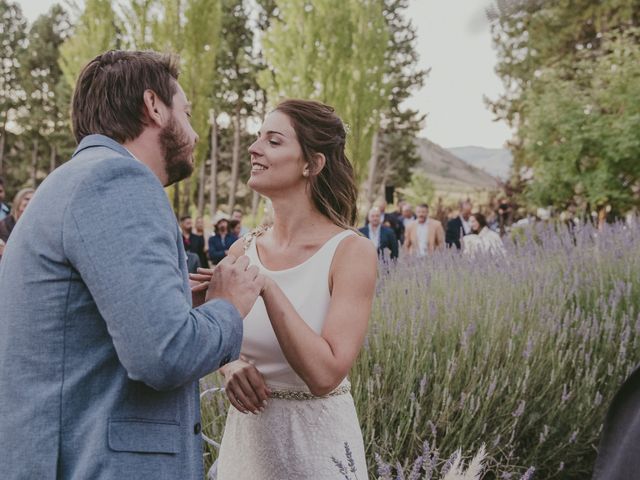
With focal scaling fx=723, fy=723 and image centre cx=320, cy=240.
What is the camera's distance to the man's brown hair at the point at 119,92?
171 centimetres

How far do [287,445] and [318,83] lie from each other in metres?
19.4

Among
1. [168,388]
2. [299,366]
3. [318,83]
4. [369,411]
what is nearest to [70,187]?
[168,388]

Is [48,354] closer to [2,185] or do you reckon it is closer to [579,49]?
[2,185]

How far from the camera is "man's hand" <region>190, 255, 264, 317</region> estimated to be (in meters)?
1.71

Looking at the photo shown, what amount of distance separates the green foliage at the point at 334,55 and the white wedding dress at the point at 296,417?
59.2 ft

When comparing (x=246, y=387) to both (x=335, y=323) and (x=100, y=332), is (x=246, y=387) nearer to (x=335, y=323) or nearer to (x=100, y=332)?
(x=335, y=323)

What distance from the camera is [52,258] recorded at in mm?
1480

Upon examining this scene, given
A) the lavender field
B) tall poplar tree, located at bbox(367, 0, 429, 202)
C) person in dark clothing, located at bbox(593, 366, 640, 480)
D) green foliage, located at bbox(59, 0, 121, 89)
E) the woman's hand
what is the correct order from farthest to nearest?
1. tall poplar tree, located at bbox(367, 0, 429, 202)
2. green foliage, located at bbox(59, 0, 121, 89)
3. the lavender field
4. the woman's hand
5. person in dark clothing, located at bbox(593, 366, 640, 480)

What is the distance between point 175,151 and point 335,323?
705mm

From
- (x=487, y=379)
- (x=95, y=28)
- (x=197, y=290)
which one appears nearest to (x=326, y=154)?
(x=197, y=290)

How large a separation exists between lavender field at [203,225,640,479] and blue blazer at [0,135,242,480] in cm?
156

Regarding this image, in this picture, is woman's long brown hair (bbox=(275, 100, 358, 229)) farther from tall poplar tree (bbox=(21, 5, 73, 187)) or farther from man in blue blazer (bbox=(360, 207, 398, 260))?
tall poplar tree (bbox=(21, 5, 73, 187))

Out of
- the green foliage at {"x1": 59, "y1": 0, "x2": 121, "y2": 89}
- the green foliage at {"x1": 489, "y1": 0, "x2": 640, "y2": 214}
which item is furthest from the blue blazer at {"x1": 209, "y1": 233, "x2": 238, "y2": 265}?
the green foliage at {"x1": 59, "y1": 0, "x2": 121, "y2": 89}

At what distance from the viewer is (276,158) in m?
2.51
